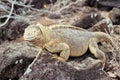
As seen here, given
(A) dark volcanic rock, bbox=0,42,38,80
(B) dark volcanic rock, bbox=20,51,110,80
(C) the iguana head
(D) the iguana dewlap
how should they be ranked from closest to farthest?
(C) the iguana head → (D) the iguana dewlap → (B) dark volcanic rock, bbox=20,51,110,80 → (A) dark volcanic rock, bbox=0,42,38,80

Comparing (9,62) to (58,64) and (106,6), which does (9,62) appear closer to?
(58,64)

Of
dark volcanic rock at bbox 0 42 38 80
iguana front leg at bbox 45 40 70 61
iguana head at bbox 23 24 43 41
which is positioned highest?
iguana head at bbox 23 24 43 41

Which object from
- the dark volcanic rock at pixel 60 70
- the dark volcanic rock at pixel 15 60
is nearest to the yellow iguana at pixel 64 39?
the dark volcanic rock at pixel 60 70

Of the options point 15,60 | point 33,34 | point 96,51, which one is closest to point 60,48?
point 33,34

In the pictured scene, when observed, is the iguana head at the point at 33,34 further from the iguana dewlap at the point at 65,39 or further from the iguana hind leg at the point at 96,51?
the iguana hind leg at the point at 96,51

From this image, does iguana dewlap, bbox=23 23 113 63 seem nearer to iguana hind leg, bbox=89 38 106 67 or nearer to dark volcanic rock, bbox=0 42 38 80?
iguana hind leg, bbox=89 38 106 67

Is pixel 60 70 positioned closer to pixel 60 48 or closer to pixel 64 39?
pixel 60 48

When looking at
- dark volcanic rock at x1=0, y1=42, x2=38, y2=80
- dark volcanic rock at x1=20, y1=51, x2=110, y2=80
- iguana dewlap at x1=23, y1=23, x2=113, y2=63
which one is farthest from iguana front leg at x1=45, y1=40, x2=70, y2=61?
dark volcanic rock at x1=0, y1=42, x2=38, y2=80

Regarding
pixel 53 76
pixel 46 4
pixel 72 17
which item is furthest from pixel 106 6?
pixel 53 76
